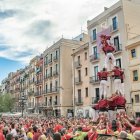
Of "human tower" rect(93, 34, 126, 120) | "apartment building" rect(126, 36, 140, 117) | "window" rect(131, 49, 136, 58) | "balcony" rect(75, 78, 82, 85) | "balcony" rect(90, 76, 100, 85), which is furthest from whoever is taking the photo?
"balcony" rect(75, 78, 82, 85)

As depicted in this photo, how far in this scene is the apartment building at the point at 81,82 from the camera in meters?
39.2

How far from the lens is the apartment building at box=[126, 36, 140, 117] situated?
95.6ft

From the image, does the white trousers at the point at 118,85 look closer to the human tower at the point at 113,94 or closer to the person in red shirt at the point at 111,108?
the human tower at the point at 113,94

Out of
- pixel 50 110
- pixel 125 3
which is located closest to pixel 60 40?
pixel 50 110

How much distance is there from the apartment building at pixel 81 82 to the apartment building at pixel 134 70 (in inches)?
379

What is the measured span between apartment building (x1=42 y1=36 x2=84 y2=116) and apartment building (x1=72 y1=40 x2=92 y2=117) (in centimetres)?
431

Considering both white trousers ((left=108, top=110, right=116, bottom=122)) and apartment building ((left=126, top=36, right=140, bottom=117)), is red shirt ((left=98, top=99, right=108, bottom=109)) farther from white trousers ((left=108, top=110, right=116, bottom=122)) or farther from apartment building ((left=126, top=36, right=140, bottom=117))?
apartment building ((left=126, top=36, right=140, bottom=117))

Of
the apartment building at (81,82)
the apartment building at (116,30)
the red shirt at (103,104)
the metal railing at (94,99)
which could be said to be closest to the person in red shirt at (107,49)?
the red shirt at (103,104)

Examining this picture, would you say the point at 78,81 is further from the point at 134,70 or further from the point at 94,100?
the point at 134,70

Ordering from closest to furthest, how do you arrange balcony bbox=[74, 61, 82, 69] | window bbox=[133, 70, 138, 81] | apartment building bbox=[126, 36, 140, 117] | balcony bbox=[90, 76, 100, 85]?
apartment building bbox=[126, 36, 140, 117] < window bbox=[133, 70, 138, 81] < balcony bbox=[90, 76, 100, 85] < balcony bbox=[74, 61, 82, 69]

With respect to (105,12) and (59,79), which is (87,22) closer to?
(105,12)

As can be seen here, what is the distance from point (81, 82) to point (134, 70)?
12.5 metres

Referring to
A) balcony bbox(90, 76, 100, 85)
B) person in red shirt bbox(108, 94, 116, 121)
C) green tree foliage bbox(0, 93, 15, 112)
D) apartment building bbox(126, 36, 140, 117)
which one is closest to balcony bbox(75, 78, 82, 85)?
balcony bbox(90, 76, 100, 85)

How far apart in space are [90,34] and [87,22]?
6.47 feet
